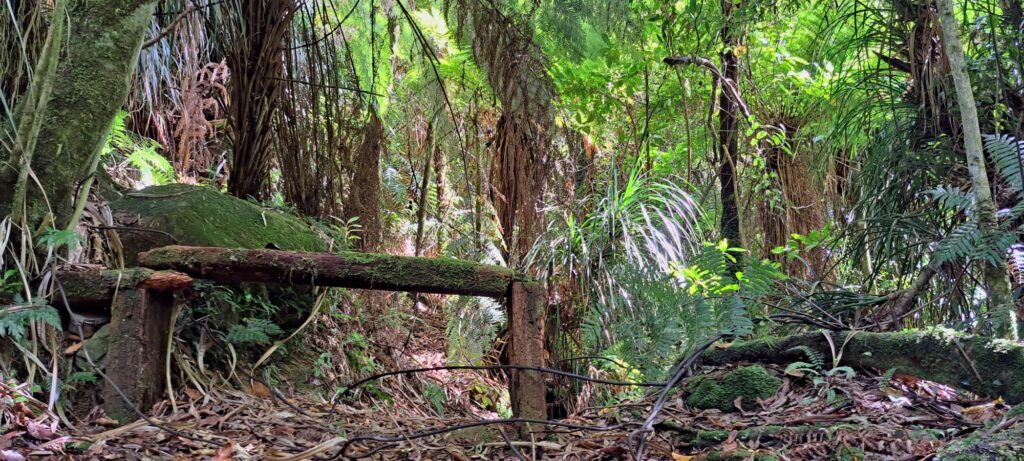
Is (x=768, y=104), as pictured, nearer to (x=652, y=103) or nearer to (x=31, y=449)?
(x=652, y=103)

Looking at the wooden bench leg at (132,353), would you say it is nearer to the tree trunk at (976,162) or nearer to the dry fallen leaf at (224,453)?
the dry fallen leaf at (224,453)

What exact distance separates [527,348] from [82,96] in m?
1.65

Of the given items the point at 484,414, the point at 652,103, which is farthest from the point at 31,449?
the point at 652,103

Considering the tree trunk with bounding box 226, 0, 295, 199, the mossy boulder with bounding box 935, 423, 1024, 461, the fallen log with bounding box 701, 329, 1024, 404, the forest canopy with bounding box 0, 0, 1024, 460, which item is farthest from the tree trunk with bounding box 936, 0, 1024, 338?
the tree trunk with bounding box 226, 0, 295, 199

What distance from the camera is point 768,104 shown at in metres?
5.66

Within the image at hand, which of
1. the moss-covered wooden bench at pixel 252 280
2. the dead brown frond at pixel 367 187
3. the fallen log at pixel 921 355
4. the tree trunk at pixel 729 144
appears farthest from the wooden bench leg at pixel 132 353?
the tree trunk at pixel 729 144

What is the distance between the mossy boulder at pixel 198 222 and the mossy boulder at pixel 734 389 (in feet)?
6.51

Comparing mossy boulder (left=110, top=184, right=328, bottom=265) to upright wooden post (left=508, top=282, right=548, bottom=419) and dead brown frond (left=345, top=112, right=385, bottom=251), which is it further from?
upright wooden post (left=508, top=282, right=548, bottom=419)

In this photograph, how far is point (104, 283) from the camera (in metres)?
1.99

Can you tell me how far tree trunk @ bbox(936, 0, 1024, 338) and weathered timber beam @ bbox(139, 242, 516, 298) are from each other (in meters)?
1.47

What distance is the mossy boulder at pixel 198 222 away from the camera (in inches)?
102

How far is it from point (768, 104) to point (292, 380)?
15.4ft

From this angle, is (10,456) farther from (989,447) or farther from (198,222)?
(989,447)

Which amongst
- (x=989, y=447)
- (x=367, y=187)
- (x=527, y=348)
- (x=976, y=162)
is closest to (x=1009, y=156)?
(x=976, y=162)
